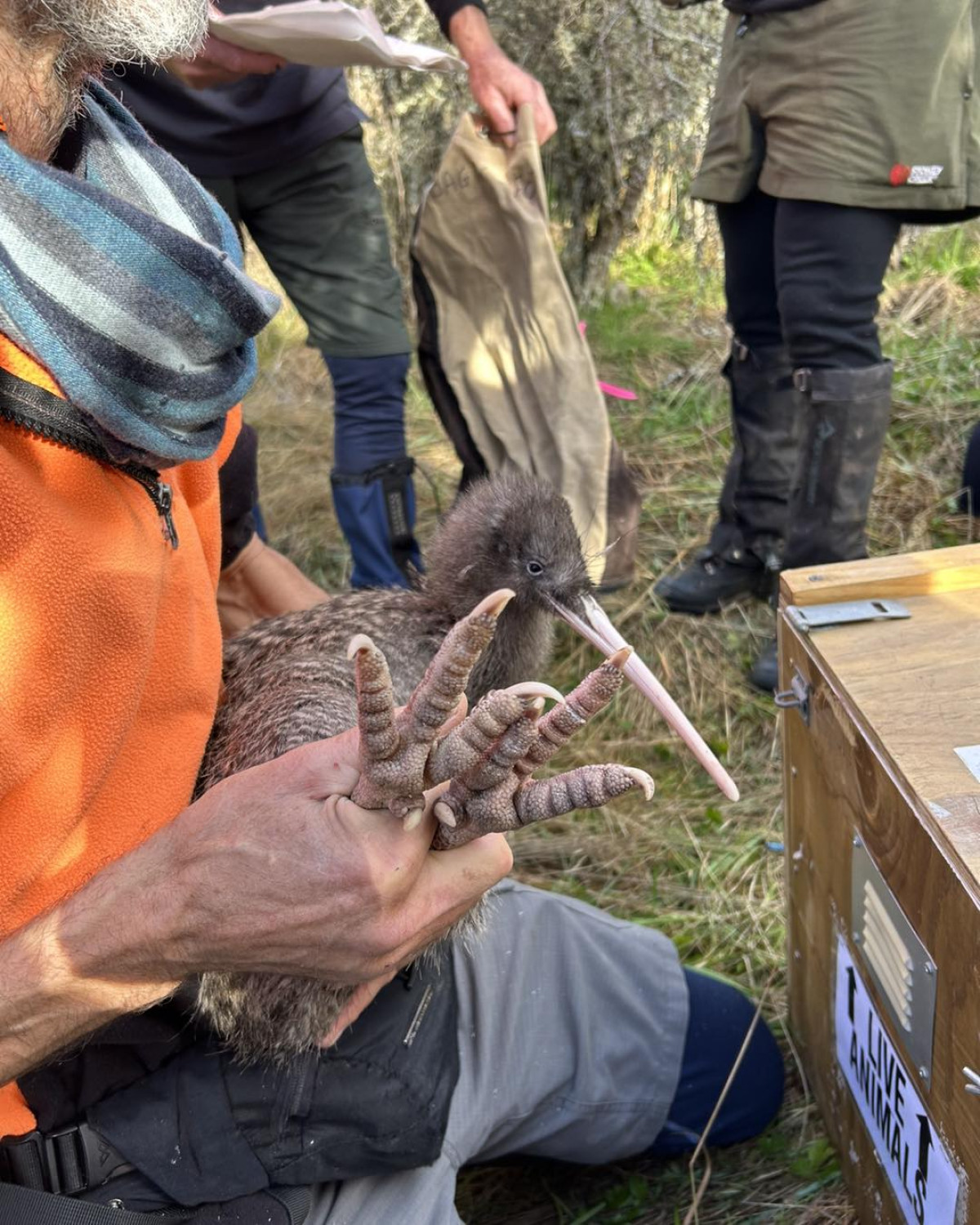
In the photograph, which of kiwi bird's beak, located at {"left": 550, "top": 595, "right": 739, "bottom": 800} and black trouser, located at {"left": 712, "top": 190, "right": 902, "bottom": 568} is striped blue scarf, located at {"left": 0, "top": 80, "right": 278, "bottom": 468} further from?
black trouser, located at {"left": 712, "top": 190, "right": 902, "bottom": 568}

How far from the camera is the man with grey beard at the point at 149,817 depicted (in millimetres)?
1235

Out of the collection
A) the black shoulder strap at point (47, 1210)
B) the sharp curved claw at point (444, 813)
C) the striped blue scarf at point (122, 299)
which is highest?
the striped blue scarf at point (122, 299)

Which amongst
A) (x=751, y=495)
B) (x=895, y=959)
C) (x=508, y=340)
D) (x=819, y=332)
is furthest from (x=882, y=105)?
(x=895, y=959)

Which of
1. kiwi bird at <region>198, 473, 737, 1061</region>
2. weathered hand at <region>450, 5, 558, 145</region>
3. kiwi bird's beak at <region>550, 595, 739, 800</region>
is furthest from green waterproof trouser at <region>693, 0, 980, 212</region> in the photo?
kiwi bird's beak at <region>550, 595, 739, 800</region>

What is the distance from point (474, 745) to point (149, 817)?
0.55 meters

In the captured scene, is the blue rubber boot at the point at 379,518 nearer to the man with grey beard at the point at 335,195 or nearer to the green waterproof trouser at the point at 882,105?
the man with grey beard at the point at 335,195

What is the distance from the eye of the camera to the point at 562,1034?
1.89 m

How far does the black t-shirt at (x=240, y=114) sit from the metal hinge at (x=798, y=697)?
2205 mm

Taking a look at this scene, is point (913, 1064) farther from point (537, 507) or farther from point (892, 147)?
point (892, 147)

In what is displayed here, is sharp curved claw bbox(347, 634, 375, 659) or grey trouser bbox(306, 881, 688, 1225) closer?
sharp curved claw bbox(347, 634, 375, 659)

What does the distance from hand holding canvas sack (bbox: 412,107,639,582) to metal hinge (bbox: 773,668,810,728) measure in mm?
1309

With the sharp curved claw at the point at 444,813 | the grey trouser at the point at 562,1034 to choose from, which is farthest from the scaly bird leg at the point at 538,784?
the grey trouser at the point at 562,1034

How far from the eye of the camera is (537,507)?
2574 mm

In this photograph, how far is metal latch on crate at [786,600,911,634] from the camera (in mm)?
1654
